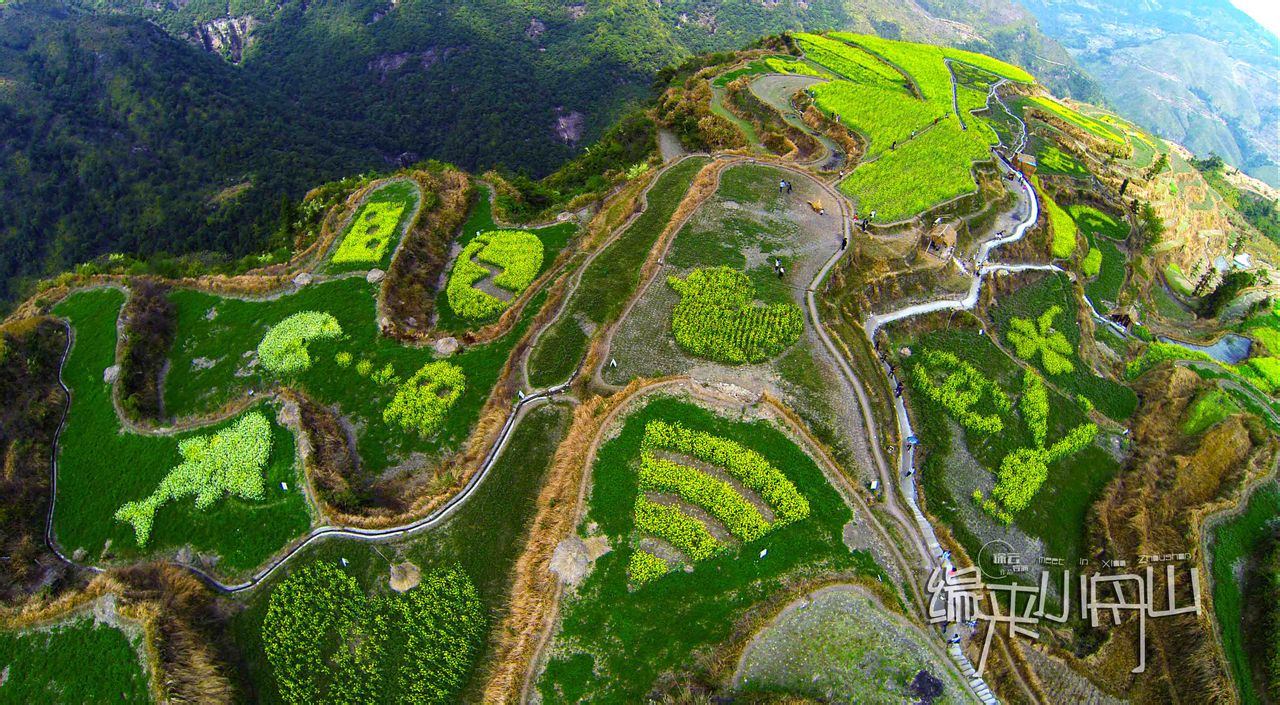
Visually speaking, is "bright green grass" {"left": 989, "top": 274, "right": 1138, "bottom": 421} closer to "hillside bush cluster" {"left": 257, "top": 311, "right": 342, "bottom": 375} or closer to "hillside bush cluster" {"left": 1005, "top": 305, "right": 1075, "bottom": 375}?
"hillside bush cluster" {"left": 1005, "top": 305, "right": 1075, "bottom": 375}

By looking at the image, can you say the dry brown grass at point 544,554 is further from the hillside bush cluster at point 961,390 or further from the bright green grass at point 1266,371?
the bright green grass at point 1266,371

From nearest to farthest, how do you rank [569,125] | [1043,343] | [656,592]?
[656,592] < [1043,343] < [569,125]

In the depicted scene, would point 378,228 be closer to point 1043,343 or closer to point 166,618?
point 166,618

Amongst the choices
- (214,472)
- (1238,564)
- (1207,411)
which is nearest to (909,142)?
(1207,411)

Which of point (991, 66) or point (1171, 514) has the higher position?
point (991, 66)

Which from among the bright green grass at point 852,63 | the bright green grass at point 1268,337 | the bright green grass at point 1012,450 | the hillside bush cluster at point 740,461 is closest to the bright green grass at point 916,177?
the bright green grass at point 1012,450

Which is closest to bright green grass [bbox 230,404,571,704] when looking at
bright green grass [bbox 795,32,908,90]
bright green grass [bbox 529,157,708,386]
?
bright green grass [bbox 529,157,708,386]
